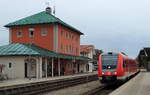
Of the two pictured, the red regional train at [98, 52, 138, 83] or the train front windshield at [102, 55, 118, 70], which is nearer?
the red regional train at [98, 52, 138, 83]

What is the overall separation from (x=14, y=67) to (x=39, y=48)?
6920 millimetres

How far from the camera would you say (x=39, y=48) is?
4741cm

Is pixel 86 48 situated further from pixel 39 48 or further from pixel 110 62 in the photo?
pixel 110 62

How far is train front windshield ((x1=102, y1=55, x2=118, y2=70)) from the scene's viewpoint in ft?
85.9

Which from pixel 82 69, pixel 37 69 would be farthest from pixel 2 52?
pixel 82 69

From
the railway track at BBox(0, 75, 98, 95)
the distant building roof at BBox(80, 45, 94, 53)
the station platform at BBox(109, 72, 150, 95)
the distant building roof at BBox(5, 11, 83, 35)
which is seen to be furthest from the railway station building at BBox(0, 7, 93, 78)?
the distant building roof at BBox(80, 45, 94, 53)

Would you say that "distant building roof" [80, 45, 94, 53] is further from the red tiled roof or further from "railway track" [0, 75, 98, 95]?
"railway track" [0, 75, 98, 95]

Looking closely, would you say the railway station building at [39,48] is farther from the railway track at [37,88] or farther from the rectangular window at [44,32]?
the railway track at [37,88]

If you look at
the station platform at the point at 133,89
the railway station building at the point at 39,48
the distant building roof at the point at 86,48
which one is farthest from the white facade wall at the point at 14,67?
the distant building roof at the point at 86,48

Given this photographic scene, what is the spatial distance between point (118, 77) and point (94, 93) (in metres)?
3.78

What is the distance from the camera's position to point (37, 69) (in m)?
41.1

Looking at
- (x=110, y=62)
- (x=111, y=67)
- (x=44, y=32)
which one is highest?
(x=44, y=32)

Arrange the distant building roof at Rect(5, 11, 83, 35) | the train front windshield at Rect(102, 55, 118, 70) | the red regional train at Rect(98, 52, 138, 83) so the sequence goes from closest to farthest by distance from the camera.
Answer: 1. the red regional train at Rect(98, 52, 138, 83)
2. the train front windshield at Rect(102, 55, 118, 70)
3. the distant building roof at Rect(5, 11, 83, 35)

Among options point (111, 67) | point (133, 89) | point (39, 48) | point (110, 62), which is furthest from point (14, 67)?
point (133, 89)
